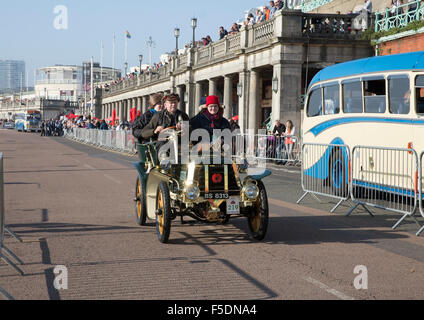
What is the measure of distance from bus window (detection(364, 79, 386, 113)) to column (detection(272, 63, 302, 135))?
14.8 meters

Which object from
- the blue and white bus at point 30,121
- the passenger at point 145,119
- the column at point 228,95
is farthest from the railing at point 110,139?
the blue and white bus at point 30,121

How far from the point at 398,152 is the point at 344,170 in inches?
47.4

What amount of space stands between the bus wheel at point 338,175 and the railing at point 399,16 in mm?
12025

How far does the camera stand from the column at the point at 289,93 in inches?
1107

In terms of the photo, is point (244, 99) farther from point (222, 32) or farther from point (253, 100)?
point (222, 32)

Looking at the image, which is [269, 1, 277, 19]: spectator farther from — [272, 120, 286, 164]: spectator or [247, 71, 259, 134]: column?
[272, 120, 286, 164]: spectator

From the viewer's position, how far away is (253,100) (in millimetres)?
32375

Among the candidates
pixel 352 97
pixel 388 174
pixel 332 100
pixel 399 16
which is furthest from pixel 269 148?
pixel 388 174

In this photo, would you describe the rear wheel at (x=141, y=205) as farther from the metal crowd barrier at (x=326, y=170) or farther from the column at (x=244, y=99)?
the column at (x=244, y=99)

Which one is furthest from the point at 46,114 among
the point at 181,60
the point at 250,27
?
the point at 250,27

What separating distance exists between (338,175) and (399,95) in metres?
2.04

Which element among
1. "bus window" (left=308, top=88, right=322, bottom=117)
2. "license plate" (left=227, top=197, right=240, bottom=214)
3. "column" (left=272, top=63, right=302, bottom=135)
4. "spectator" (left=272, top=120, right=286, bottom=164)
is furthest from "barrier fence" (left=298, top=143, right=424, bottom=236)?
"column" (left=272, top=63, right=302, bottom=135)

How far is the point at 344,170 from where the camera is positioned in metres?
11.1
